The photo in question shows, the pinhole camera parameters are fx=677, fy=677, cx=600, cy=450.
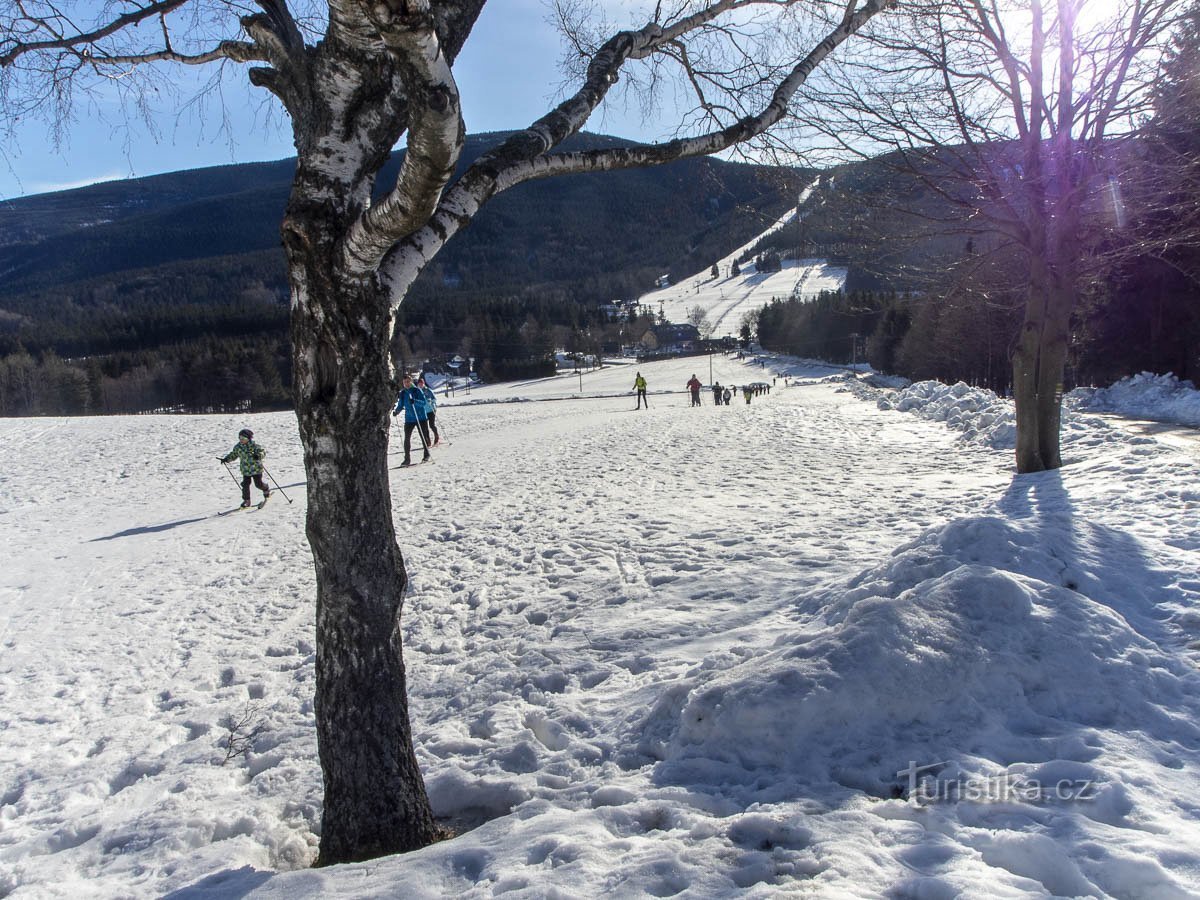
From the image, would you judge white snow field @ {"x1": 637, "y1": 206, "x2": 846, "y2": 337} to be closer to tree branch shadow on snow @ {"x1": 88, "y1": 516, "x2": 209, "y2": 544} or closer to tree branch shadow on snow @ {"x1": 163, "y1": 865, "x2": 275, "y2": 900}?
tree branch shadow on snow @ {"x1": 88, "y1": 516, "x2": 209, "y2": 544}

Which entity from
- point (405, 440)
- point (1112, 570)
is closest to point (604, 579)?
point (1112, 570)

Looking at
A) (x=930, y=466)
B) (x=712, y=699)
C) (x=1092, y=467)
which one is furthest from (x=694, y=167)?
(x=930, y=466)

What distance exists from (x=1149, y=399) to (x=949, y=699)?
2173 centimetres

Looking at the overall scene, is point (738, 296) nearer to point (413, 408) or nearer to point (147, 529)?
point (413, 408)

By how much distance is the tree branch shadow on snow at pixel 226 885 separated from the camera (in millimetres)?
3031

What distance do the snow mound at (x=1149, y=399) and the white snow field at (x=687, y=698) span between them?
8.88 metres

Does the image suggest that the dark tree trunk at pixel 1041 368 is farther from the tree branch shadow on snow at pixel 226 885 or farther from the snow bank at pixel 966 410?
the tree branch shadow on snow at pixel 226 885

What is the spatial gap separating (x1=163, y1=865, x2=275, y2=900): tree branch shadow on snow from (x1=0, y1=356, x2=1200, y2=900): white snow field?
4 cm

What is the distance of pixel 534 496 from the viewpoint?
39.5ft

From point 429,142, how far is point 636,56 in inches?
106

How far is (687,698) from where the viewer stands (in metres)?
4.04

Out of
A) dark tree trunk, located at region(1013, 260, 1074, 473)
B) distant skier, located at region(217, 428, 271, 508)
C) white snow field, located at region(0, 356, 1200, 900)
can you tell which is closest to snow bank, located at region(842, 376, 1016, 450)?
white snow field, located at region(0, 356, 1200, 900)

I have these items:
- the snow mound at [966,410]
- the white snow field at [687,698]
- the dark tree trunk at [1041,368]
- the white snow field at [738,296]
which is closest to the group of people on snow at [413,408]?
the white snow field at [687,698]

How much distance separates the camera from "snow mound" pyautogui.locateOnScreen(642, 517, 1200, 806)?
3.01 meters
